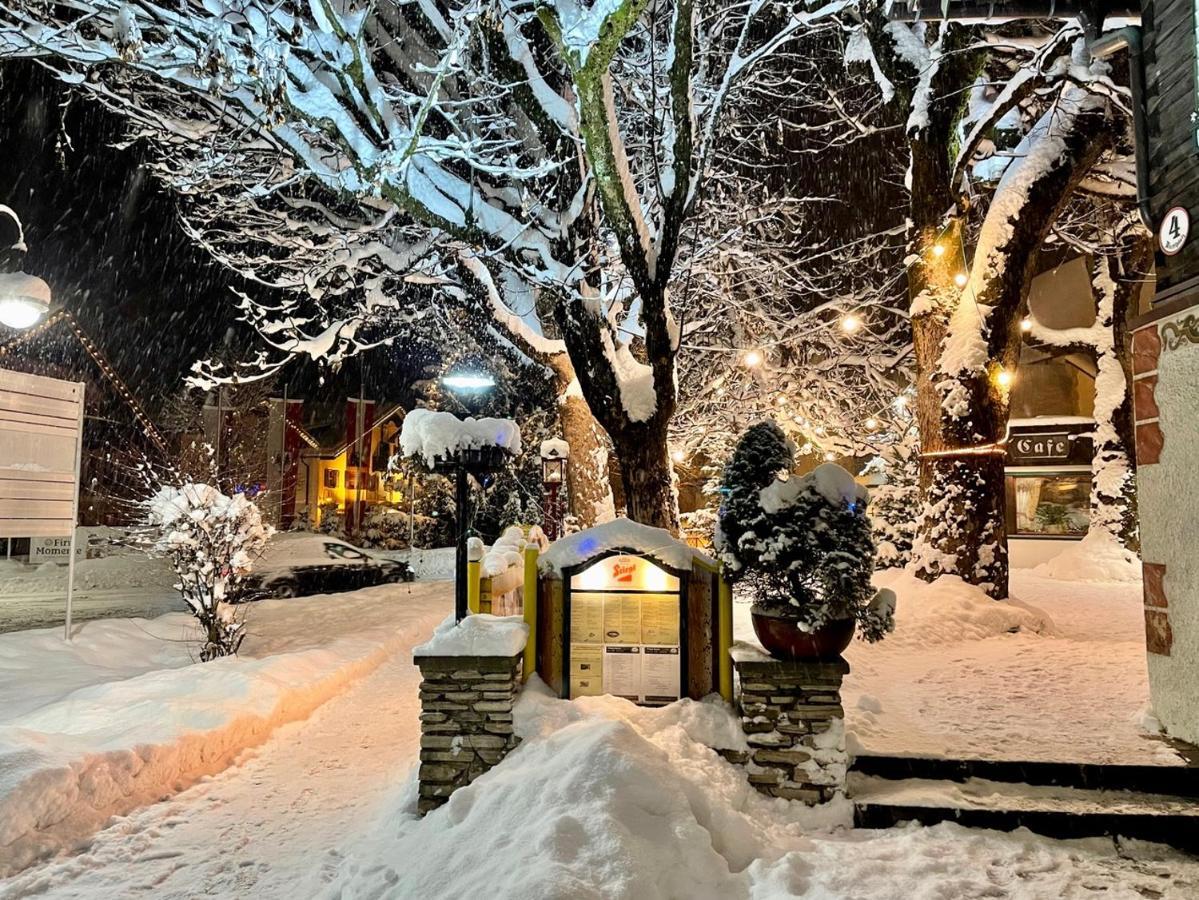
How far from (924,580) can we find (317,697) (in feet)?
25.5

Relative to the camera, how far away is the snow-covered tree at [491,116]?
6809mm

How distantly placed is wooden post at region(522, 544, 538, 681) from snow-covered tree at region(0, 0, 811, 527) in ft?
9.40

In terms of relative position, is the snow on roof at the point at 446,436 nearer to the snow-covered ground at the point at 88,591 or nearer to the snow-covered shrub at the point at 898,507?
the snow-covered shrub at the point at 898,507

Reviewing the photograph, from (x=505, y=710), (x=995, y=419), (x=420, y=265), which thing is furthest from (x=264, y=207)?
(x=995, y=419)

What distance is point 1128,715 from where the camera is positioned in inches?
229

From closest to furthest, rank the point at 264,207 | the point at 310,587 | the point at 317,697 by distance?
the point at 317,697
the point at 264,207
the point at 310,587

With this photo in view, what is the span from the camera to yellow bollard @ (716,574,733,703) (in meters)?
5.33

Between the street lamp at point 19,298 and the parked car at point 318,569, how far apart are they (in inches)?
358

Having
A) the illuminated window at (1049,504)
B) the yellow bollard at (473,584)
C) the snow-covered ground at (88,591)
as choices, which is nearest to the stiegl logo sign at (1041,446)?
the illuminated window at (1049,504)

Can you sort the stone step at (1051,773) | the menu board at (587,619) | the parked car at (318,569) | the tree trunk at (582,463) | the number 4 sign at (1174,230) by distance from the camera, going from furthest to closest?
the parked car at (318,569)
the tree trunk at (582,463)
the number 4 sign at (1174,230)
the menu board at (587,619)
the stone step at (1051,773)

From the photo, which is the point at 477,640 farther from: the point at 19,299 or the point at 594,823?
the point at 19,299

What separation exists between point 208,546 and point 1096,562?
16.1 meters

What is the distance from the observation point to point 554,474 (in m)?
16.6

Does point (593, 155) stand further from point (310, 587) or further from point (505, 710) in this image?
point (310, 587)
